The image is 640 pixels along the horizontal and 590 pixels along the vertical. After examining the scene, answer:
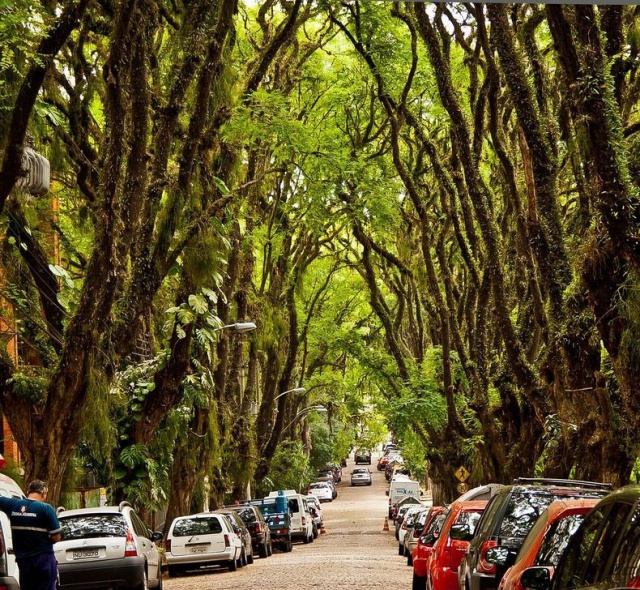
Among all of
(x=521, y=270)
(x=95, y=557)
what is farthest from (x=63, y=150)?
(x=521, y=270)

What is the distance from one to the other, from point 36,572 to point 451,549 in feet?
15.6

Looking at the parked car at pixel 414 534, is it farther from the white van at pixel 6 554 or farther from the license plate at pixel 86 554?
the white van at pixel 6 554

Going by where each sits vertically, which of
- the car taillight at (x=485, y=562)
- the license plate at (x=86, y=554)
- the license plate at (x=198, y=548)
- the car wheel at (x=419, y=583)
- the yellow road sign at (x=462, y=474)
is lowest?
the car wheel at (x=419, y=583)

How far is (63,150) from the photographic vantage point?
791 inches

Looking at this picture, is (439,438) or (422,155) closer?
(422,155)

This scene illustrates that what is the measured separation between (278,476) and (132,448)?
2970 centimetres

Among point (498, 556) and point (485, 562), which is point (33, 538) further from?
point (498, 556)

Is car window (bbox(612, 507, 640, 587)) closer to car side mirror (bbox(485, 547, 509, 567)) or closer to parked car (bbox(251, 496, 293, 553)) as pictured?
car side mirror (bbox(485, 547, 509, 567))

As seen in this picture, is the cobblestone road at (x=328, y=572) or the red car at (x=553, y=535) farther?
the cobblestone road at (x=328, y=572)

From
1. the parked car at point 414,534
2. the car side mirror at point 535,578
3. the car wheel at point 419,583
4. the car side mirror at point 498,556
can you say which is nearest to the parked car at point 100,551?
the car wheel at point 419,583

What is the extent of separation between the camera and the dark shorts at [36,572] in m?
11.9

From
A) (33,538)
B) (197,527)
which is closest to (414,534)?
(197,527)

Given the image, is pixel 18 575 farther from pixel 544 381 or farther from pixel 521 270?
pixel 521 270

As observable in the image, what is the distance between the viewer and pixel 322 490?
8006 cm
